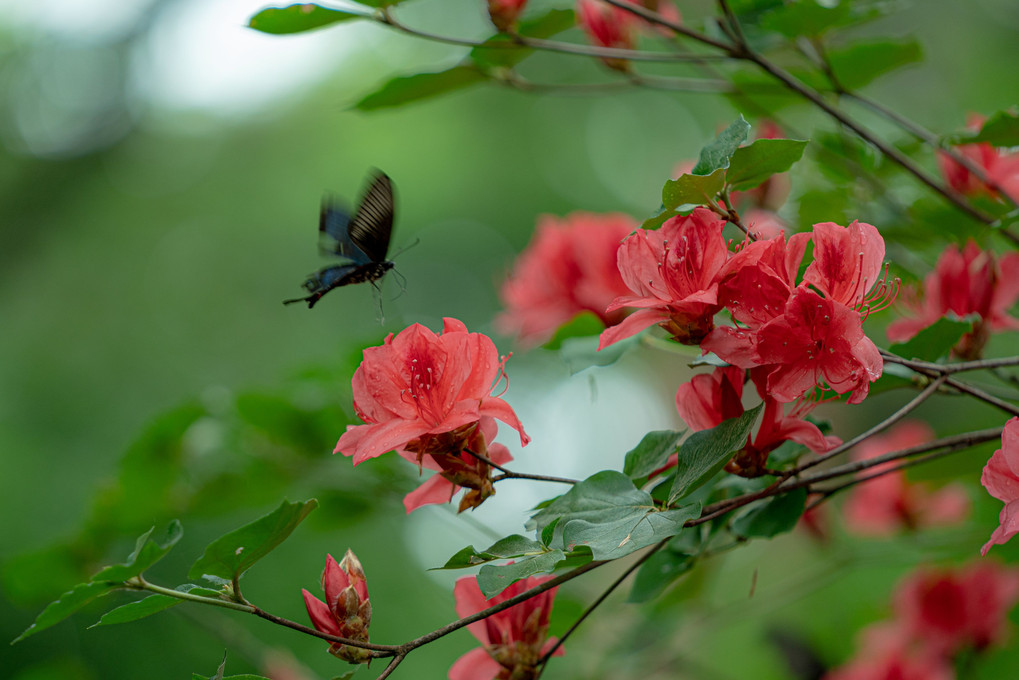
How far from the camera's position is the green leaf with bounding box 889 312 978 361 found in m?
0.71

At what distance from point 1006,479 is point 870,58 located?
77 cm

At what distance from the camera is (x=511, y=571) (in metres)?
0.55

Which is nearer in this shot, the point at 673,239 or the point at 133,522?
the point at 673,239

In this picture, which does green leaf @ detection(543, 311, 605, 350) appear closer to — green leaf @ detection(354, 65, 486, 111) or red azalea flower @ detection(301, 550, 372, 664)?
green leaf @ detection(354, 65, 486, 111)

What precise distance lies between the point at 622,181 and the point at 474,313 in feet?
4.63

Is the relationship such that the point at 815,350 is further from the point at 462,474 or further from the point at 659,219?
the point at 462,474

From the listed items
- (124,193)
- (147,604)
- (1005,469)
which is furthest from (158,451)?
(124,193)

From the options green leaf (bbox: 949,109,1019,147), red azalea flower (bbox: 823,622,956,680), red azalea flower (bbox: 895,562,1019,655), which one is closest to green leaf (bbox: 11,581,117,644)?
green leaf (bbox: 949,109,1019,147)

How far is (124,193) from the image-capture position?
5.05m

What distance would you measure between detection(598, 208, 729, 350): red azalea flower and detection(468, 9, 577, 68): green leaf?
0.48m

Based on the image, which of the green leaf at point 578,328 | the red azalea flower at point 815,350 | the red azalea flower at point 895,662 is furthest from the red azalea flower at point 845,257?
the red azalea flower at point 895,662

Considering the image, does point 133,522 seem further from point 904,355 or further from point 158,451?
point 904,355

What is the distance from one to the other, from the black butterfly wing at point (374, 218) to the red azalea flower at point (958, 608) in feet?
3.96

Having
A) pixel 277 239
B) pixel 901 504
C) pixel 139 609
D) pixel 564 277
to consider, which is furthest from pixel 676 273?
pixel 277 239
